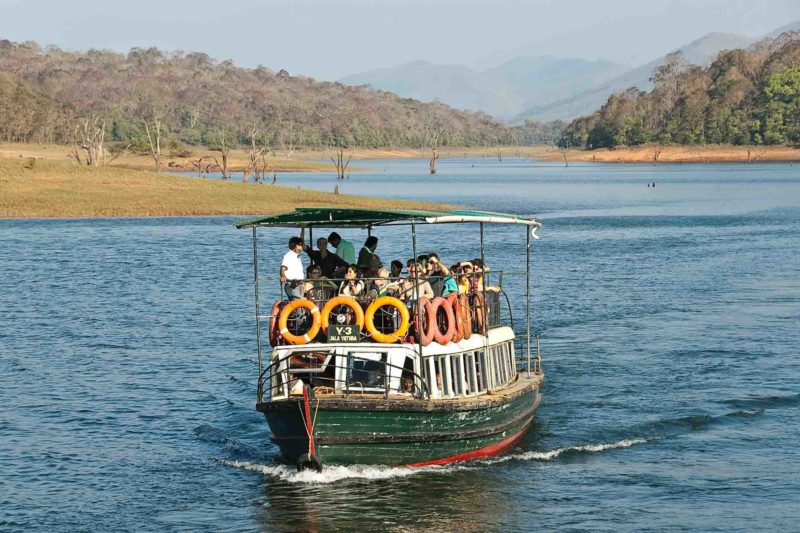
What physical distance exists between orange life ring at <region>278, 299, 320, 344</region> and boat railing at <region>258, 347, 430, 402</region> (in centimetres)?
24

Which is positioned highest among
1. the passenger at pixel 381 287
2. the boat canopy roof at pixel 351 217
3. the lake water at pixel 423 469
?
the boat canopy roof at pixel 351 217

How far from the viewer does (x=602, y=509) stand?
68.9 ft

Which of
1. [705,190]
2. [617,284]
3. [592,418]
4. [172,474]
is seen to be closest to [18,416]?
[172,474]

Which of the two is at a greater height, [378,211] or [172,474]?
[378,211]

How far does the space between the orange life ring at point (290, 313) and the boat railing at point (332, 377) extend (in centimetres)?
24

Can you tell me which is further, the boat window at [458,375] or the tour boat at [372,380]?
the boat window at [458,375]

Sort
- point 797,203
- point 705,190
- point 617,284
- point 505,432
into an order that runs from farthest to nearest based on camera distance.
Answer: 1. point 705,190
2. point 797,203
3. point 617,284
4. point 505,432

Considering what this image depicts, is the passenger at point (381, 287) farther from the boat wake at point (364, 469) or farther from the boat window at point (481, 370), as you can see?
the boat wake at point (364, 469)

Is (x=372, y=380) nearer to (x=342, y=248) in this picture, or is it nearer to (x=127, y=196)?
(x=342, y=248)

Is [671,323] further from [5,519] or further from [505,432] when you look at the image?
[5,519]

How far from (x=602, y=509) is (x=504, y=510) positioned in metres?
1.69

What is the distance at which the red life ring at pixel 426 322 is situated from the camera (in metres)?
22.0

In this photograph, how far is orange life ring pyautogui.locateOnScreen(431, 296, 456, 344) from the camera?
73.1ft

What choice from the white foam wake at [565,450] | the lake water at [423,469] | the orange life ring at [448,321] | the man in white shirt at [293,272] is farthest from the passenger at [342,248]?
the white foam wake at [565,450]
